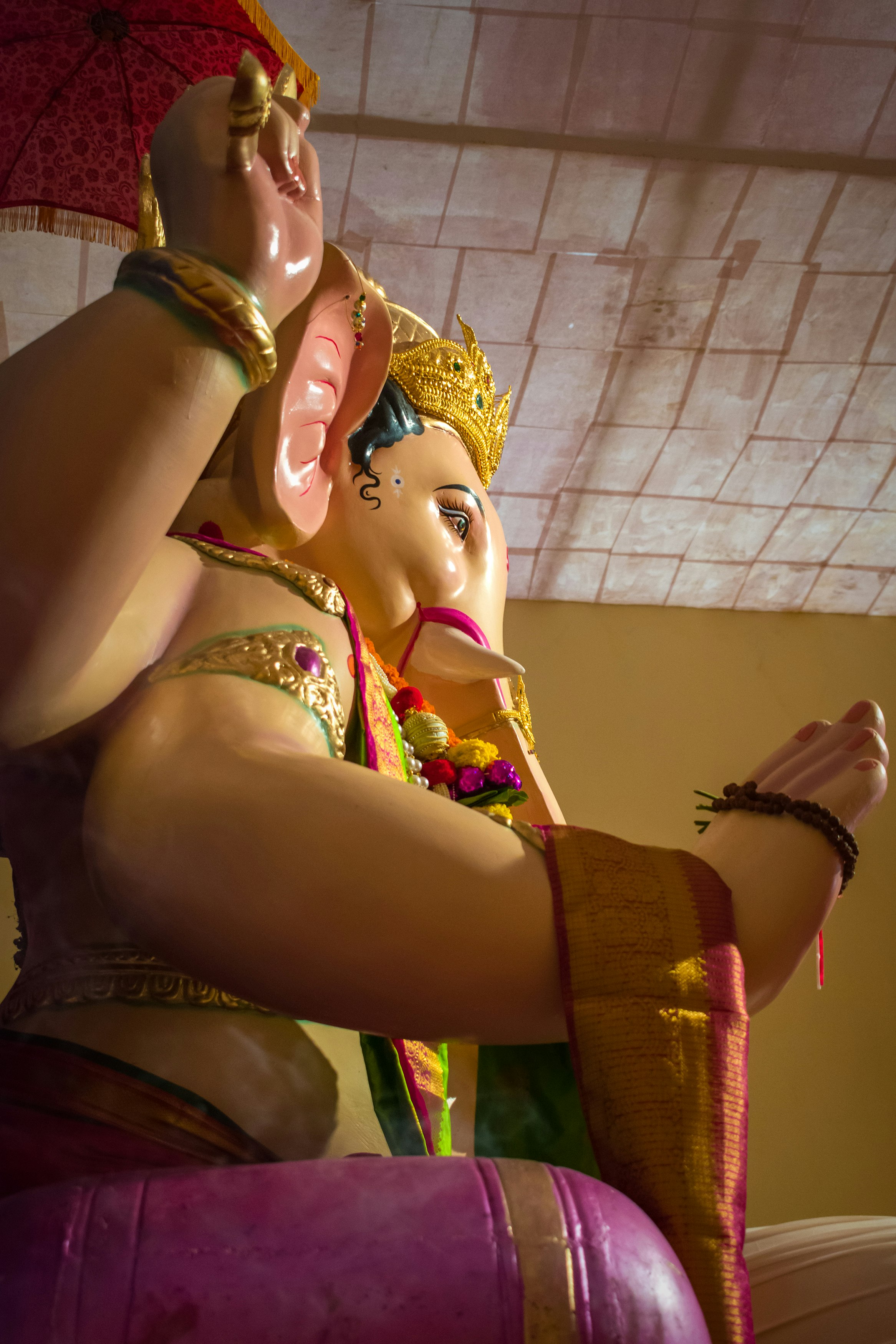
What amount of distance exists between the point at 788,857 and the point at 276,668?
33 centimetres

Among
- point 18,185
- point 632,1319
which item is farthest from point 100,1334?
point 18,185

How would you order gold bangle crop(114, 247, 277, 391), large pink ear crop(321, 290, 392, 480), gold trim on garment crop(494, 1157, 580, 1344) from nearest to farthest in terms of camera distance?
gold trim on garment crop(494, 1157, 580, 1344) → gold bangle crop(114, 247, 277, 391) → large pink ear crop(321, 290, 392, 480)

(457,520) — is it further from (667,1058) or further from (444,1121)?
(667,1058)

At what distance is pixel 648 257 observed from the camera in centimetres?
189

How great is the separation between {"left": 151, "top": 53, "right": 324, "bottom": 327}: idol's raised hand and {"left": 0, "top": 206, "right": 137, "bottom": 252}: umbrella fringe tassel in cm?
63

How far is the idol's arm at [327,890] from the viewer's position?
0.54 meters

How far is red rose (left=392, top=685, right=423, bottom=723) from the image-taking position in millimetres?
1068

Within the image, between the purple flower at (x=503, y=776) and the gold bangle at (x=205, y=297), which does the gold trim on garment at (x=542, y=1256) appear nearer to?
the gold bangle at (x=205, y=297)

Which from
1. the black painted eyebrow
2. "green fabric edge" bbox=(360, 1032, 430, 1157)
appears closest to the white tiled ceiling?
the black painted eyebrow

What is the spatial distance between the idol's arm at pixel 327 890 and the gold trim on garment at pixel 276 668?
62mm

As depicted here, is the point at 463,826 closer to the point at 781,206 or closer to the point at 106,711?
the point at 106,711

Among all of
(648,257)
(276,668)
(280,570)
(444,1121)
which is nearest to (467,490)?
(280,570)

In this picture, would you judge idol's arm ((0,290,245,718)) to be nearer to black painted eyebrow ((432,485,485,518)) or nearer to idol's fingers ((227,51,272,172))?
idol's fingers ((227,51,272,172))

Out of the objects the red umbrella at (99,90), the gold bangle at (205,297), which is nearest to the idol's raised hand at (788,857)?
the gold bangle at (205,297)
